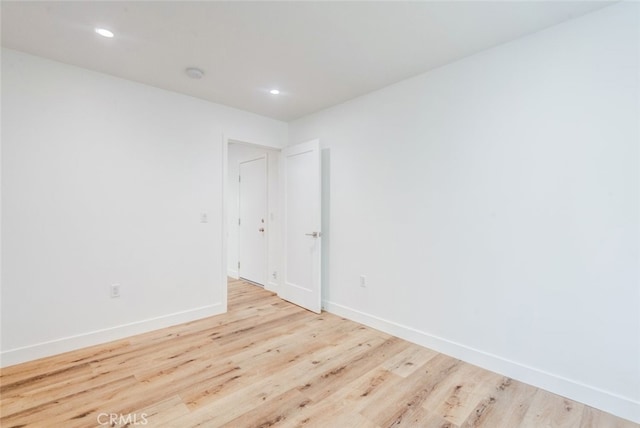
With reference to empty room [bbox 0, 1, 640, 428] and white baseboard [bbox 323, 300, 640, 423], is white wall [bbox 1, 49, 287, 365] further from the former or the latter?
white baseboard [bbox 323, 300, 640, 423]

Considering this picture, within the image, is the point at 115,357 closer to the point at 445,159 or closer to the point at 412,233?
the point at 412,233

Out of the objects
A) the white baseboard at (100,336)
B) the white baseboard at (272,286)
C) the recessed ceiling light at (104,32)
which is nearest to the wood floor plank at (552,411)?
the white baseboard at (100,336)

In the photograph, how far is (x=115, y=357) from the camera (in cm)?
240

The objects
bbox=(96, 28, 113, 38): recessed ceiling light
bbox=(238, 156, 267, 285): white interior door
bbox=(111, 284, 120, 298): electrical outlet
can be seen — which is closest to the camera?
bbox=(96, 28, 113, 38): recessed ceiling light

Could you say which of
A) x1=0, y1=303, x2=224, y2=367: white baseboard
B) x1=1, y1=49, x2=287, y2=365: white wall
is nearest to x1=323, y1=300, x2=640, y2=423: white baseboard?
x1=0, y1=303, x2=224, y2=367: white baseboard

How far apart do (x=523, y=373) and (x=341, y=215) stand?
2127mm

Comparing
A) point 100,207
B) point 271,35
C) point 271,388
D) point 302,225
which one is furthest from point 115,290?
point 271,35

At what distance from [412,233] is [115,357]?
2786 millimetres

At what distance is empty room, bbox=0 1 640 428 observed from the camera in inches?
70.6

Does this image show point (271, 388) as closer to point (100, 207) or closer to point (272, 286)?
point (100, 207)

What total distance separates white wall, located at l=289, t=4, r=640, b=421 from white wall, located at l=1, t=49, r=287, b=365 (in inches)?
75.0

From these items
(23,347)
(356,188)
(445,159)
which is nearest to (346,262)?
(356,188)

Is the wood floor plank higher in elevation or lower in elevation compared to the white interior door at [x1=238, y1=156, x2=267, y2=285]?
lower

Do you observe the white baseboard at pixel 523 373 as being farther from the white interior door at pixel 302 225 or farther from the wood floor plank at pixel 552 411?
the white interior door at pixel 302 225
